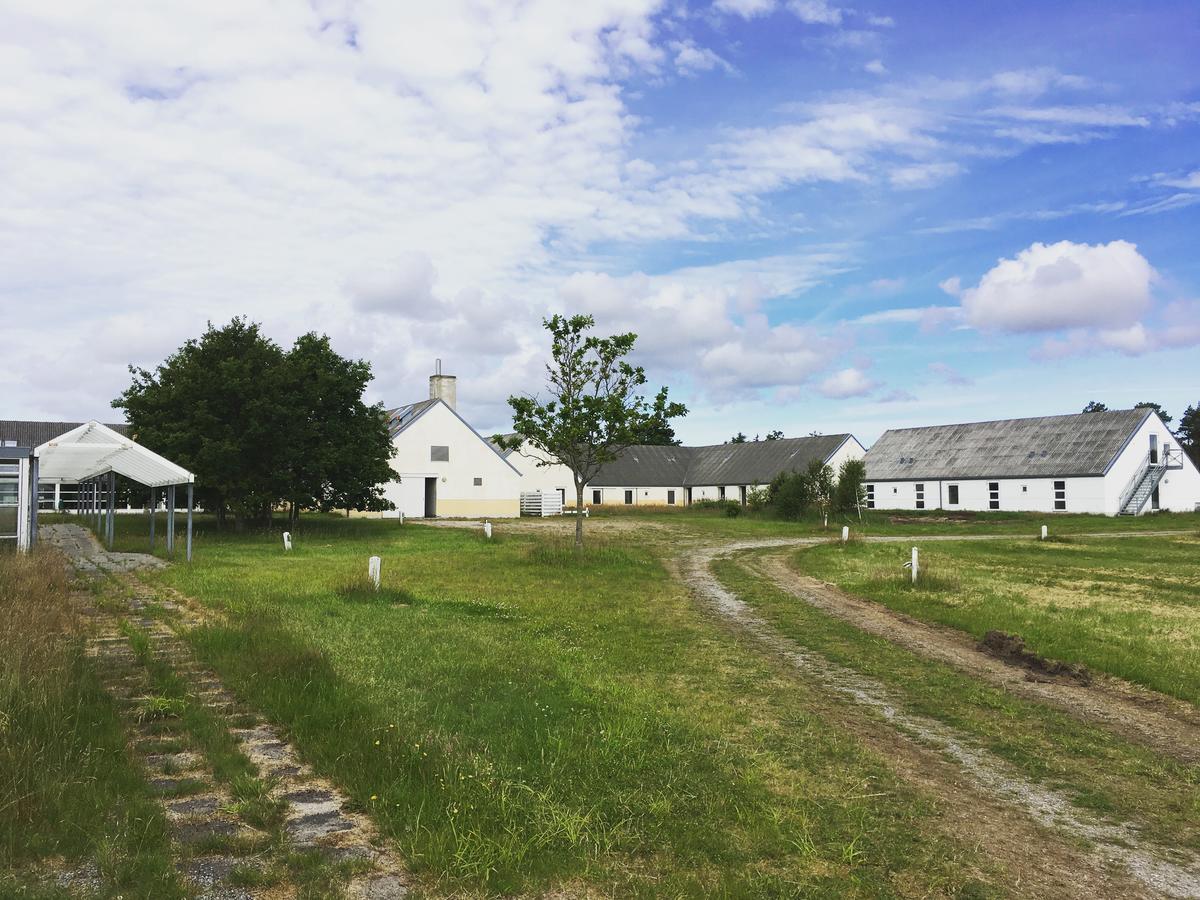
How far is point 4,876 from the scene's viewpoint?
437 cm

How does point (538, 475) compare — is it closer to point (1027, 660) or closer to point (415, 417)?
point (415, 417)

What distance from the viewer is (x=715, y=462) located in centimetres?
7344

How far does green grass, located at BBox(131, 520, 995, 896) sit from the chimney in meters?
41.3

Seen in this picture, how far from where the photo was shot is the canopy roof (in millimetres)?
19859

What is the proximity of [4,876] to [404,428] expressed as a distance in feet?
150

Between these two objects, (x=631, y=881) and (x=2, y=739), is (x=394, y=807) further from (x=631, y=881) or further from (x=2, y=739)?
(x=2, y=739)

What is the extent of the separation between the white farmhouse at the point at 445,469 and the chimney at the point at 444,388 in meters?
1.93

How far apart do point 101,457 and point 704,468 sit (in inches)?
2228

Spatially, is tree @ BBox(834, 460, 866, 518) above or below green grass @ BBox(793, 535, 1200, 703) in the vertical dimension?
above

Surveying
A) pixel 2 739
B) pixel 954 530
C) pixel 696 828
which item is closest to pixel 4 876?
pixel 2 739

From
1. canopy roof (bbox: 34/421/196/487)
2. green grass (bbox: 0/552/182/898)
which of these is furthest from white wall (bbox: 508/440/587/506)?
green grass (bbox: 0/552/182/898)

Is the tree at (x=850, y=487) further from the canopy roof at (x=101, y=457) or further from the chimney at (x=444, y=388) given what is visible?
the canopy roof at (x=101, y=457)

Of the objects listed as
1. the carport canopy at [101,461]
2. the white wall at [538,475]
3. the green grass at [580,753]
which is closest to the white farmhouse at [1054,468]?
the white wall at [538,475]

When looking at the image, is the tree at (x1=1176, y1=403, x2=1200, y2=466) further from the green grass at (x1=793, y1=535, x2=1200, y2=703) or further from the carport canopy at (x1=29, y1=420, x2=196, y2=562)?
the carport canopy at (x1=29, y1=420, x2=196, y2=562)
